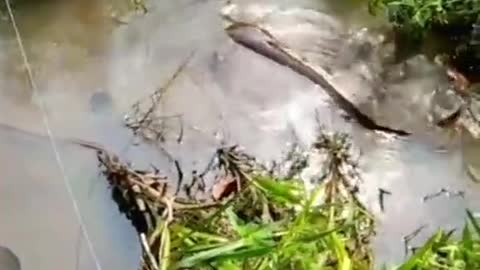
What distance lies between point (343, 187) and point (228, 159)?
193 mm

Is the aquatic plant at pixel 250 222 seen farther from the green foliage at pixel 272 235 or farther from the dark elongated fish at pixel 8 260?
the dark elongated fish at pixel 8 260

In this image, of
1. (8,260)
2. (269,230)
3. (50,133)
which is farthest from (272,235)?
(50,133)

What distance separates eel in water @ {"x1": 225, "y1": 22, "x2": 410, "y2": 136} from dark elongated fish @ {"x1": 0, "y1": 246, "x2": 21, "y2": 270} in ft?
2.02

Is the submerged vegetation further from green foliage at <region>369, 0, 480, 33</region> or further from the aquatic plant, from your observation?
green foliage at <region>369, 0, 480, 33</region>

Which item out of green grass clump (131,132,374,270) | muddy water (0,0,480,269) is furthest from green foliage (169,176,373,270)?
muddy water (0,0,480,269)

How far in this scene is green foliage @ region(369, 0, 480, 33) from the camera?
1899 mm

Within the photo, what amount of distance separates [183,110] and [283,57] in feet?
0.74

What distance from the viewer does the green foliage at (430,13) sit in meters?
1.90

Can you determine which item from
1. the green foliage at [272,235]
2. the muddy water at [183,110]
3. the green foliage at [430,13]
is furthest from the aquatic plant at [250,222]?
the green foliage at [430,13]

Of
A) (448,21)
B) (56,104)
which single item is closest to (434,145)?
(448,21)

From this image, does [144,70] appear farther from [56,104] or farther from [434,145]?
[434,145]

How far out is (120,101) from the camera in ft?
6.23

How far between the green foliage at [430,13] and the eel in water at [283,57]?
193 millimetres

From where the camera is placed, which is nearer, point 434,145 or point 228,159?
point 228,159
